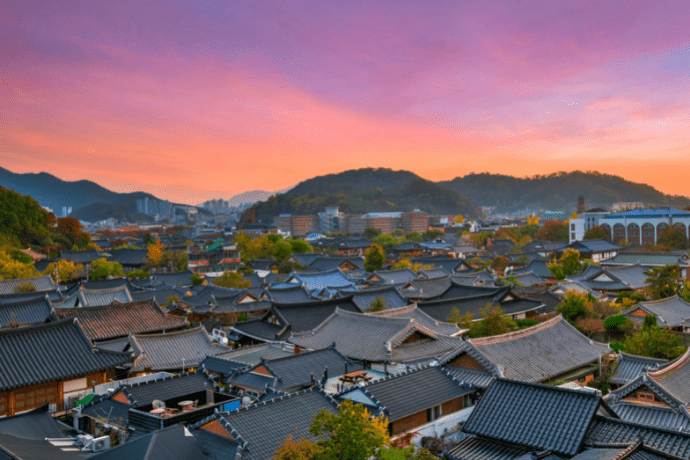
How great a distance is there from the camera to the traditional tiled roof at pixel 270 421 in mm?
11141

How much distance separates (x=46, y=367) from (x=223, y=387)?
20.7 ft

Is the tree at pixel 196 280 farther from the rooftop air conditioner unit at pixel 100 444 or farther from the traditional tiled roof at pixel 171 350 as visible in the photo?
the rooftop air conditioner unit at pixel 100 444

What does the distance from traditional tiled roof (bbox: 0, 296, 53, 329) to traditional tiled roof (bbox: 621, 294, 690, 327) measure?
35161 millimetres

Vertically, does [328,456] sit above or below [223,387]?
above

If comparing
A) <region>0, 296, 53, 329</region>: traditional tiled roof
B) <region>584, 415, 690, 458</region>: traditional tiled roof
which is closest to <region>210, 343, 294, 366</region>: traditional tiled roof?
<region>0, 296, 53, 329</region>: traditional tiled roof

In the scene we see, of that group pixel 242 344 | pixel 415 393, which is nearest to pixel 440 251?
pixel 242 344

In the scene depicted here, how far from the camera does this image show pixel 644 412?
1530cm

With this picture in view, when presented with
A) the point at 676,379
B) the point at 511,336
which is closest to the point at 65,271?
the point at 511,336

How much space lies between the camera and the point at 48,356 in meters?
17.8

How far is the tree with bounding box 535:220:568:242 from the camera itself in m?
102

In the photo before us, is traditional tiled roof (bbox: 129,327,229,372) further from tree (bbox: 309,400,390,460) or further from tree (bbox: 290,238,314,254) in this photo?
tree (bbox: 290,238,314,254)

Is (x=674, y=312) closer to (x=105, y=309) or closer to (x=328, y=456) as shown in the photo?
(x=328, y=456)

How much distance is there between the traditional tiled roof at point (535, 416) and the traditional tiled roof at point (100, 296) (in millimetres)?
27657

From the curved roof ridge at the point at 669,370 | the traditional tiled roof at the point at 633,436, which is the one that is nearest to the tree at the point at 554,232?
the curved roof ridge at the point at 669,370
